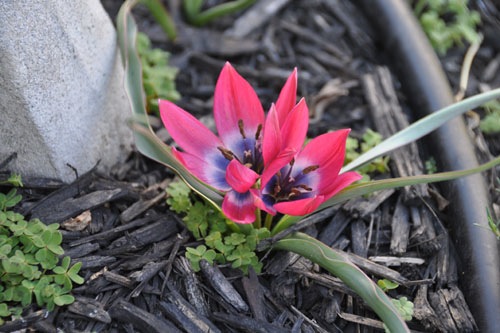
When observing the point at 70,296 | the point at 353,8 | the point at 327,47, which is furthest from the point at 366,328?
the point at 353,8

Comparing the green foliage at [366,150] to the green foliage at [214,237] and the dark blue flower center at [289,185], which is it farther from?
the green foliage at [214,237]

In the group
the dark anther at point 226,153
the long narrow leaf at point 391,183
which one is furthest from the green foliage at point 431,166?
the dark anther at point 226,153

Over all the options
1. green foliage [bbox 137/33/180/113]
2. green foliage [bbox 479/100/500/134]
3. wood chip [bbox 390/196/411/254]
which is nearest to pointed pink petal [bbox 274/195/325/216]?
wood chip [bbox 390/196/411/254]

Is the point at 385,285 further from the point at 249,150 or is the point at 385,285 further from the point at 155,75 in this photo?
the point at 155,75

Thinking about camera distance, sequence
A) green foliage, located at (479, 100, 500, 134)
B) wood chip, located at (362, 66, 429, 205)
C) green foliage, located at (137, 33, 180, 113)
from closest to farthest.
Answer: wood chip, located at (362, 66, 429, 205) < green foliage, located at (137, 33, 180, 113) < green foliage, located at (479, 100, 500, 134)

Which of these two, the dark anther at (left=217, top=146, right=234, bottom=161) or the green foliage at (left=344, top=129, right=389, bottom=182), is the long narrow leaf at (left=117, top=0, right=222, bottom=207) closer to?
the dark anther at (left=217, top=146, right=234, bottom=161)

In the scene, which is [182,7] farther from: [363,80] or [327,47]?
[363,80]
